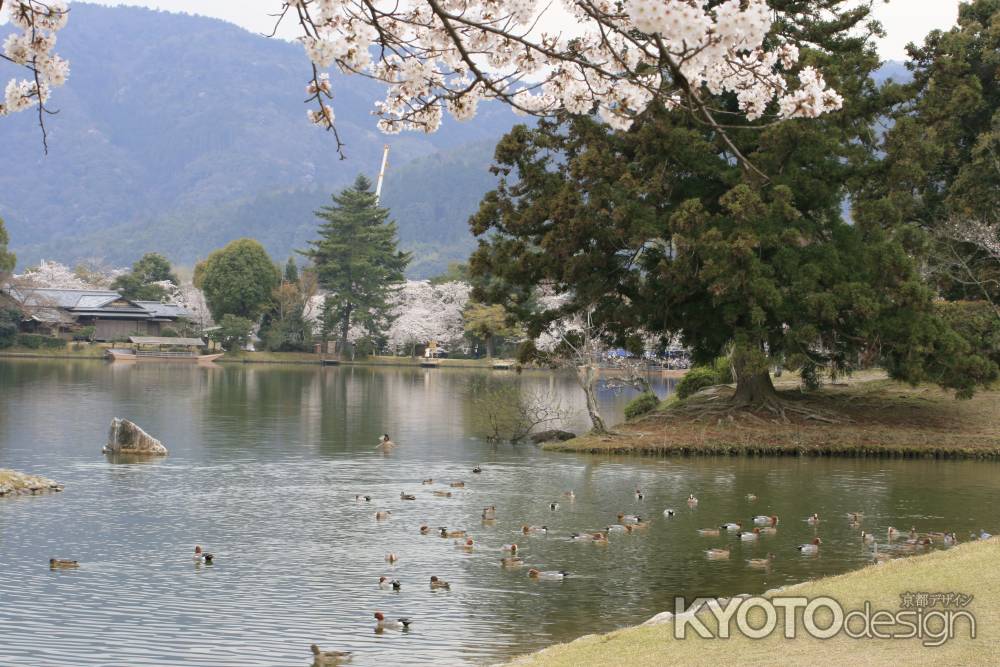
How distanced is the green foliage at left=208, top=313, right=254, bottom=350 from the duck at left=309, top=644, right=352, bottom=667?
80075 millimetres

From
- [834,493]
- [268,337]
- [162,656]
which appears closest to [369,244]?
[268,337]

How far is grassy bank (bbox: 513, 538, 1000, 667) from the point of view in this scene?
9.32m

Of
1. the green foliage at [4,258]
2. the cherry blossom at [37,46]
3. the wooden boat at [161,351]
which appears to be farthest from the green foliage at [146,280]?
the cherry blossom at [37,46]

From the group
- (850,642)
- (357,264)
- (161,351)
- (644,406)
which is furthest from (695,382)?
(161,351)

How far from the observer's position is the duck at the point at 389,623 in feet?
45.3

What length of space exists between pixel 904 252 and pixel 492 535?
16317mm

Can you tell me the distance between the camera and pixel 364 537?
64.5 feet

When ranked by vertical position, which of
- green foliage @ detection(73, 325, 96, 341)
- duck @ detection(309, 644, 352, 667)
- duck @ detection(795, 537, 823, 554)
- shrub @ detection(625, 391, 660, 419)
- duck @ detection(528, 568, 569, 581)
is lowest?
duck @ detection(309, 644, 352, 667)

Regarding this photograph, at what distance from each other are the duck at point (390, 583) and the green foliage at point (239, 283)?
260 feet

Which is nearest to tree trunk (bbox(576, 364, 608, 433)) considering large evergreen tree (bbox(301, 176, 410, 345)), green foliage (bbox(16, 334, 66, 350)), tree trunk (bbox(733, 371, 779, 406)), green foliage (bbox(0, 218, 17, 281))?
tree trunk (bbox(733, 371, 779, 406))

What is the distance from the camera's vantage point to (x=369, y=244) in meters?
92.3

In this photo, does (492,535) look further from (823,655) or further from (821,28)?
(821,28)

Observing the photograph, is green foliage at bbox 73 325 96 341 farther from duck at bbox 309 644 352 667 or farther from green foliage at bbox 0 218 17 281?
duck at bbox 309 644 352 667

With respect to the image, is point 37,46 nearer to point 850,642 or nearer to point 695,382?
point 850,642
